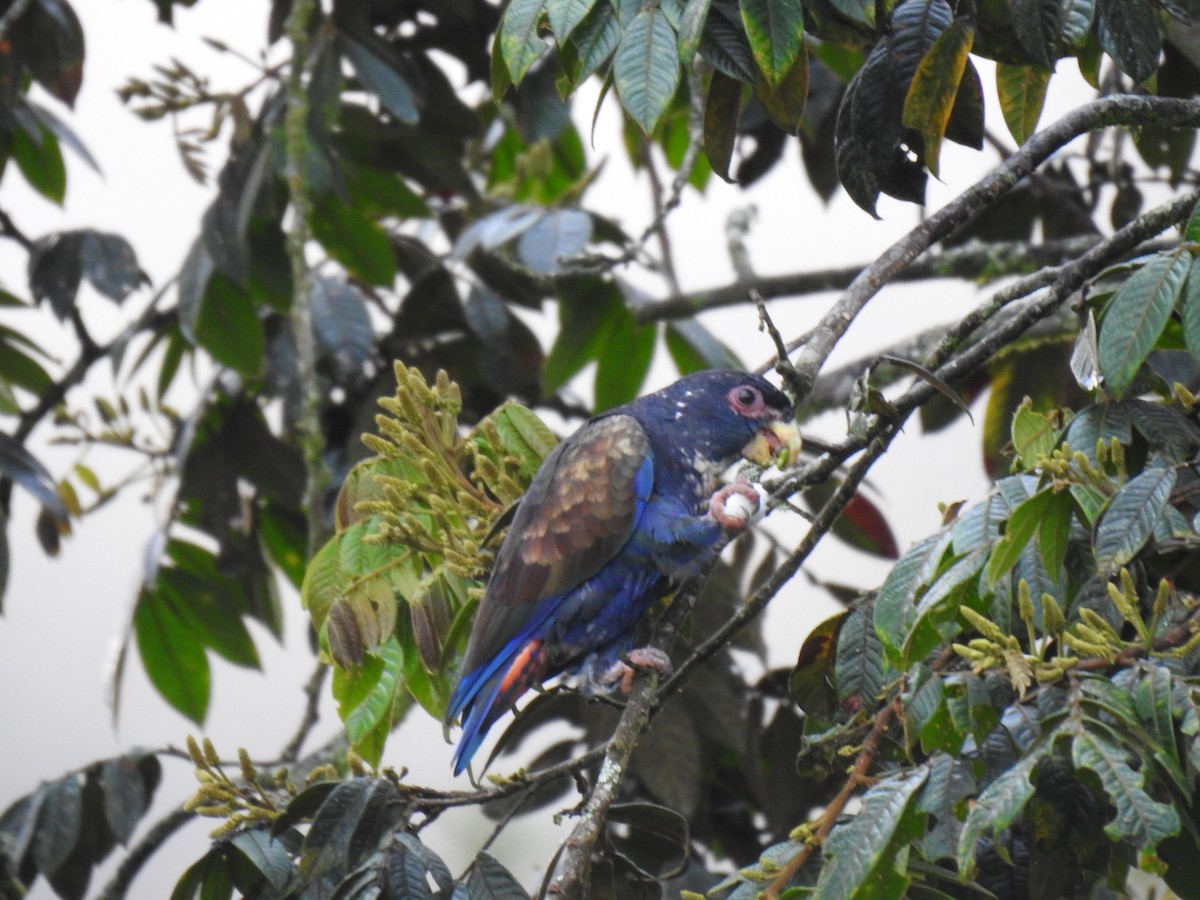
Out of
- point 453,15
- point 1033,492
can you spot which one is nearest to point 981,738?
point 1033,492

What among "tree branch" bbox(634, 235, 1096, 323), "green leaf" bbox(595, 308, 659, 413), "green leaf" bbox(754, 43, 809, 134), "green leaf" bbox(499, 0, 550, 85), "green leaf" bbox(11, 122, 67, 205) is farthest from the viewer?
"green leaf" bbox(11, 122, 67, 205)

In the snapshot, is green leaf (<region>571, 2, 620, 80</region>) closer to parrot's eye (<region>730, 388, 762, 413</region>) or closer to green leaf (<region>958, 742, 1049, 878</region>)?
green leaf (<region>958, 742, 1049, 878</region>)

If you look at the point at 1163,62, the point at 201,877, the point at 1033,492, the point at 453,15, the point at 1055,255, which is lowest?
the point at 201,877

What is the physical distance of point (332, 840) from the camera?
1.80 meters

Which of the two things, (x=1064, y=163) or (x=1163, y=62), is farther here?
(x=1064, y=163)

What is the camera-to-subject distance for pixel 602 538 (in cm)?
244

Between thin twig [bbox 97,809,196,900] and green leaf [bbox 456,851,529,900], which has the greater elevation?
thin twig [bbox 97,809,196,900]

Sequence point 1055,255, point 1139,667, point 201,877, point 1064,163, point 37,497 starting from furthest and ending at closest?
point 1064,163 < point 1055,255 < point 37,497 < point 201,877 < point 1139,667

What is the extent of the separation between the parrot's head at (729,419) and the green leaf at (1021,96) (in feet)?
2.92

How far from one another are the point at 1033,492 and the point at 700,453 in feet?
3.65

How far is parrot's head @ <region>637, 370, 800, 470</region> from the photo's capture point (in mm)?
2656

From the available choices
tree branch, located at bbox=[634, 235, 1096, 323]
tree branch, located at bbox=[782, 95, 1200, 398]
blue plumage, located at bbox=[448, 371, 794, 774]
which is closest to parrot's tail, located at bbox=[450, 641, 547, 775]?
blue plumage, located at bbox=[448, 371, 794, 774]

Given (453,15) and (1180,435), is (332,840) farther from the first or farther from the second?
(453,15)

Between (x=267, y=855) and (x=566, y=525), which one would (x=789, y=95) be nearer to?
(x=566, y=525)
